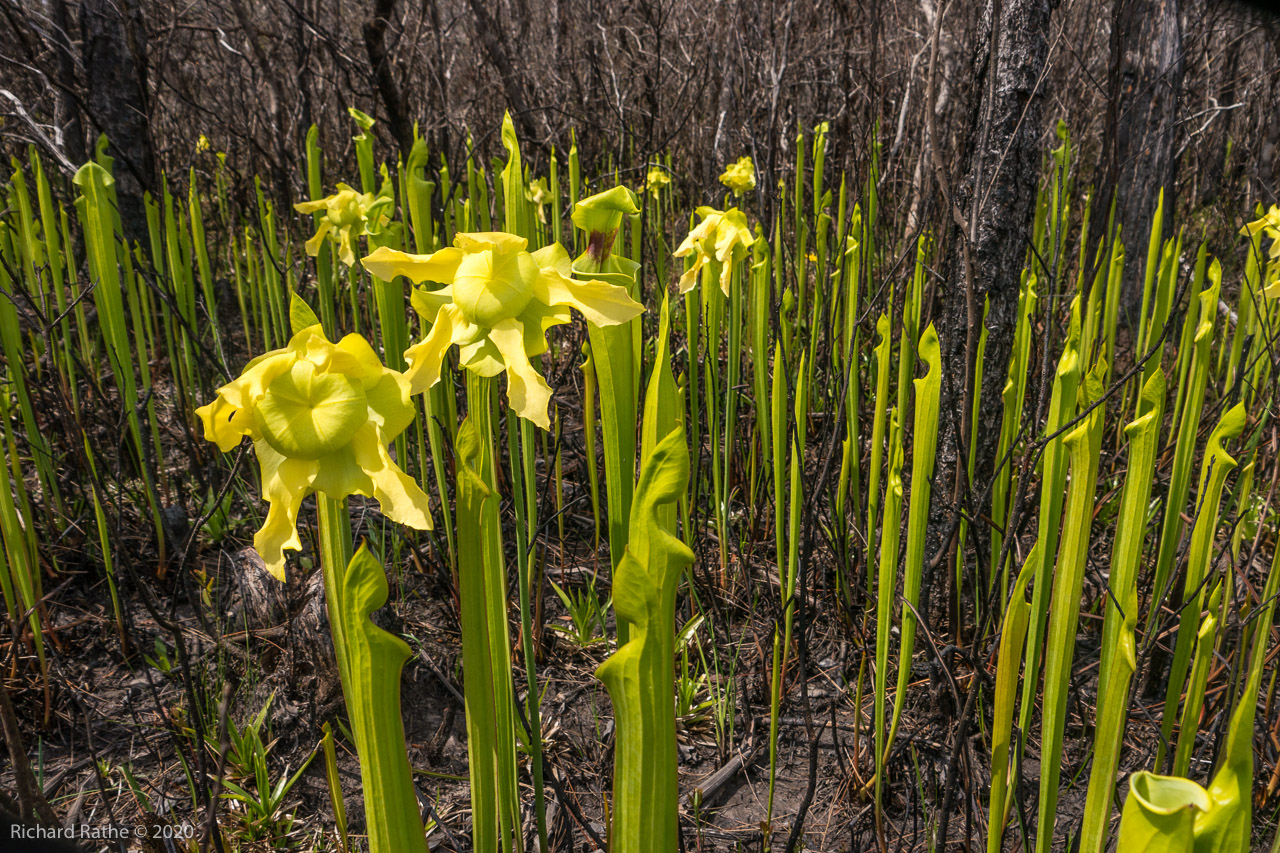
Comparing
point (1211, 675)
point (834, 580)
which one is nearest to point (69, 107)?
point (834, 580)

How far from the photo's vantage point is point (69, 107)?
2.37 meters

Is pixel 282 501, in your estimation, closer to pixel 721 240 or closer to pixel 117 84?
pixel 721 240

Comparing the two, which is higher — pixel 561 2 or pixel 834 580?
pixel 561 2

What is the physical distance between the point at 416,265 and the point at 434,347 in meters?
0.07

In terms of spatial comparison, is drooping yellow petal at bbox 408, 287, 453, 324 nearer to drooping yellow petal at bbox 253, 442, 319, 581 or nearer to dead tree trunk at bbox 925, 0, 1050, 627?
drooping yellow petal at bbox 253, 442, 319, 581

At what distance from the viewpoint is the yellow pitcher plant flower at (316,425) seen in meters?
0.39

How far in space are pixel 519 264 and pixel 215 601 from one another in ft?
4.08

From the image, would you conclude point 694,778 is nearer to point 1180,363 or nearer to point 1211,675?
point 1211,675

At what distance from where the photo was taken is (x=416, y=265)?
1.66ft

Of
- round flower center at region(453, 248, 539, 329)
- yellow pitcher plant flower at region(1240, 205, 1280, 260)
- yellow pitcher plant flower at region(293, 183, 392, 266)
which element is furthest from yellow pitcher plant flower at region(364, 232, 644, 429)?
yellow pitcher plant flower at region(1240, 205, 1280, 260)

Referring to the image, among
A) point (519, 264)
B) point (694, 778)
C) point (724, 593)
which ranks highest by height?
point (519, 264)

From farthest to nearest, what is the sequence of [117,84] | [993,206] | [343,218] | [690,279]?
[117,84], [343,218], [690,279], [993,206]

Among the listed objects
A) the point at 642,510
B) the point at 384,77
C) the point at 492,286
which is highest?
the point at 384,77

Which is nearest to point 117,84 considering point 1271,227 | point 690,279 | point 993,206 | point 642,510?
point 690,279
